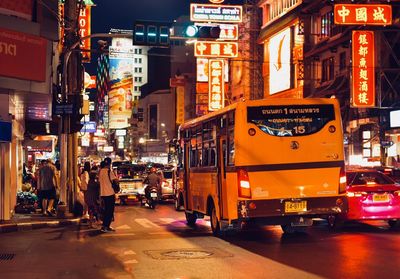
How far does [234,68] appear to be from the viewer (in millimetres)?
59281

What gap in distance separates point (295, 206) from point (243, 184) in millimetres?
1280

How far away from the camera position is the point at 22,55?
17.8 meters

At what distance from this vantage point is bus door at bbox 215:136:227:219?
586 inches

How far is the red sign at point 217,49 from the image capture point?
43.1m

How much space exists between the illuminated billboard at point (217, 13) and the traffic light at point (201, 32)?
24612 mm

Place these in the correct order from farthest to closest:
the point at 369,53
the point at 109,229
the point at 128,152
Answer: the point at 128,152
the point at 369,53
the point at 109,229

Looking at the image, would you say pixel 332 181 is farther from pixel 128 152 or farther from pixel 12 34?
pixel 128 152

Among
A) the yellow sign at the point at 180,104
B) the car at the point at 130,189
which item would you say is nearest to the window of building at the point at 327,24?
the car at the point at 130,189

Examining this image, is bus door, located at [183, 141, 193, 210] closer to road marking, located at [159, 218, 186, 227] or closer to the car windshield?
road marking, located at [159, 218, 186, 227]

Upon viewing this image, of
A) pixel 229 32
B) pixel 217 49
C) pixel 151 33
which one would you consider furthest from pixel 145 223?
pixel 229 32

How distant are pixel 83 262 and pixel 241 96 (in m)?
Result: 45.1

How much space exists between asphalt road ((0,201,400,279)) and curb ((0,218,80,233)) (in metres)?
0.63

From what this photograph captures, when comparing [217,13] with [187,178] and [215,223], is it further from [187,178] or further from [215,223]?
[215,223]

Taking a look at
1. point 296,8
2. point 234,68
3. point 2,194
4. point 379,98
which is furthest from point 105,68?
point 2,194
